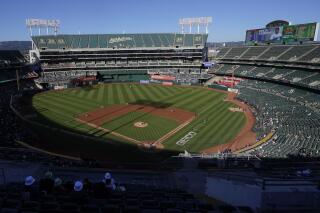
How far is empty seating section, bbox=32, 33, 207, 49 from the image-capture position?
89.1 meters

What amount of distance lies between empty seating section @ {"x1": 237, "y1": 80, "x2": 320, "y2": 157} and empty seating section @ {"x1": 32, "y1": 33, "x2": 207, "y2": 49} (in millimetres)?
37854

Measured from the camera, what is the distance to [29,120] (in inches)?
1651

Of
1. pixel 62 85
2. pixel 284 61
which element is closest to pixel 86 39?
pixel 62 85

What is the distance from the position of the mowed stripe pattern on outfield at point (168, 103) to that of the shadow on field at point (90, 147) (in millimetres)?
2123

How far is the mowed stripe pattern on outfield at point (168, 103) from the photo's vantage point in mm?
36250

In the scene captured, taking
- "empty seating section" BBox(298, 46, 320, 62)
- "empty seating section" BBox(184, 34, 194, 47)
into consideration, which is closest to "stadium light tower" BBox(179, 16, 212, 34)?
"empty seating section" BBox(184, 34, 194, 47)

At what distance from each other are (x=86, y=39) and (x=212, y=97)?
181 ft

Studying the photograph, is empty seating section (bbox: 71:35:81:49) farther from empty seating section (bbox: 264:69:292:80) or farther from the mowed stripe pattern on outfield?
empty seating section (bbox: 264:69:292:80)

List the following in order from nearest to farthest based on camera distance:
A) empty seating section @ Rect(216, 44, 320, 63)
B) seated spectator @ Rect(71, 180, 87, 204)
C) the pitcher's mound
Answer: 1. seated spectator @ Rect(71, 180, 87, 204)
2. the pitcher's mound
3. empty seating section @ Rect(216, 44, 320, 63)

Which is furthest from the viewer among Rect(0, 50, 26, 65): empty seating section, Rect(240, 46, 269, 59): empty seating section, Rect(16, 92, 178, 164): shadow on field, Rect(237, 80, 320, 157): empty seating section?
Rect(240, 46, 269, 59): empty seating section

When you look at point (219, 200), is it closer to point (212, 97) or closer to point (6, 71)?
point (212, 97)

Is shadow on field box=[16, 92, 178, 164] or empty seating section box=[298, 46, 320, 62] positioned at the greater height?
empty seating section box=[298, 46, 320, 62]

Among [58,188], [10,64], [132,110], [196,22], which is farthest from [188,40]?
[58,188]

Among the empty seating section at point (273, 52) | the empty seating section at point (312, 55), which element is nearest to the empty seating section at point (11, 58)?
the empty seating section at point (273, 52)
